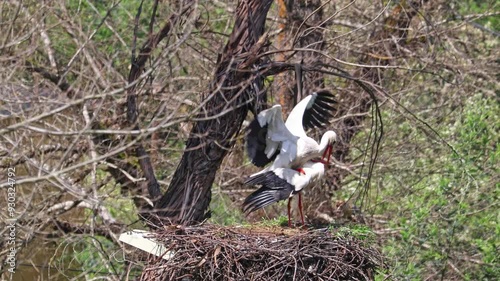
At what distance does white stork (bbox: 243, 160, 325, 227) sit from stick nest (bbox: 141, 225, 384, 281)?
29 centimetres

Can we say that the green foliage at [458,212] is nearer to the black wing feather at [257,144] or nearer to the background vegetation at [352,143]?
the background vegetation at [352,143]

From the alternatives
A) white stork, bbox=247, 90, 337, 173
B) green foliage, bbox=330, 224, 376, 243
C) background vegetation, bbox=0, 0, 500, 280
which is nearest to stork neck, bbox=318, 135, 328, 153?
white stork, bbox=247, 90, 337, 173

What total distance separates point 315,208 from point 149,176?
2905 mm

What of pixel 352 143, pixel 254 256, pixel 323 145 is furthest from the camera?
pixel 352 143

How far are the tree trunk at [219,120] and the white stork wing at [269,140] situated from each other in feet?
0.39

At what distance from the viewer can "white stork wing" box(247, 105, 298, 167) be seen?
5332 millimetres

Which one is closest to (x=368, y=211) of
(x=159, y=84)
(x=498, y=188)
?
(x=498, y=188)

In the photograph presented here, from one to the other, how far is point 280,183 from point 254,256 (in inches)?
23.9

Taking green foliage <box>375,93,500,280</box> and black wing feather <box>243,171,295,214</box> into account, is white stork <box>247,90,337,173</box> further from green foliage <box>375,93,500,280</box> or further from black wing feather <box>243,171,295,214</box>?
green foliage <box>375,93,500,280</box>

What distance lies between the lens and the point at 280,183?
5.40 m

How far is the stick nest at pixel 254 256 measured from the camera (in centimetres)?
491

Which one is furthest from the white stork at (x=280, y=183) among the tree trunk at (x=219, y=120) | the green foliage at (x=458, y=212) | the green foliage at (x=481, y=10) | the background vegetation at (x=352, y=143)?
the green foliage at (x=481, y=10)

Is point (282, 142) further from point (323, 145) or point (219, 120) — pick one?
point (219, 120)

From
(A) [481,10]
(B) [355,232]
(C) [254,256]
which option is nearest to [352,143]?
(A) [481,10]
